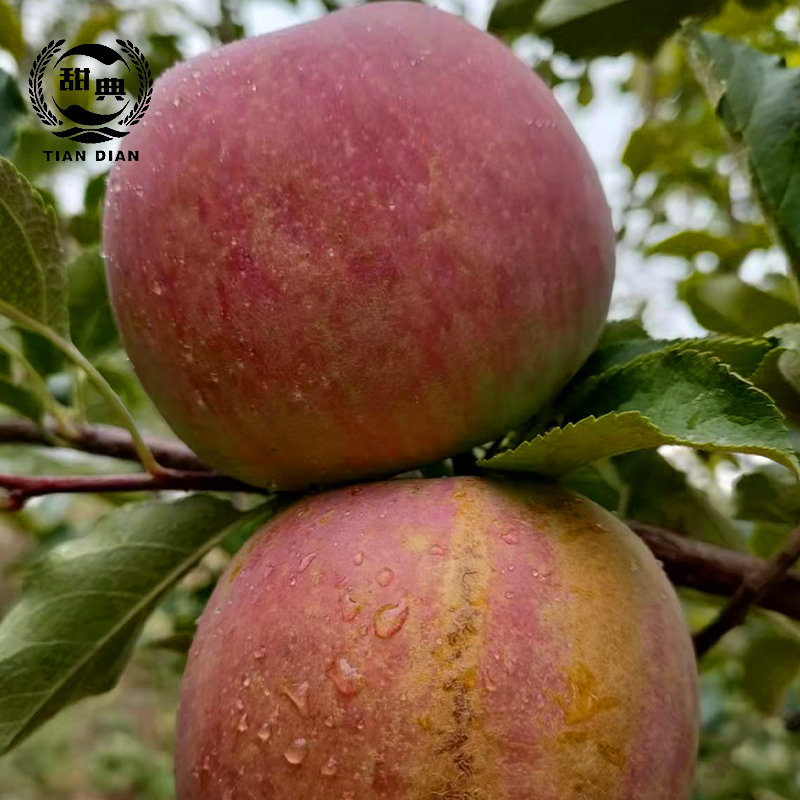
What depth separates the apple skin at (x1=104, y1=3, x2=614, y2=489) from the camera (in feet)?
1.91

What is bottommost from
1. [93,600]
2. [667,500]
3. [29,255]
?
[667,500]

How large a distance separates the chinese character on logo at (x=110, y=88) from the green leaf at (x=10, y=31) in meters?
0.13

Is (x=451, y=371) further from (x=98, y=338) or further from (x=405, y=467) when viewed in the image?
(x=98, y=338)

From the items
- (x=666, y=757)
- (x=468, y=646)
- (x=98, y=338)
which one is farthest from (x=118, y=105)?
(x=666, y=757)

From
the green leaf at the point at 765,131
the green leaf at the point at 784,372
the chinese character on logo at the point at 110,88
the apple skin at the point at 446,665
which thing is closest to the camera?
the apple skin at the point at 446,665

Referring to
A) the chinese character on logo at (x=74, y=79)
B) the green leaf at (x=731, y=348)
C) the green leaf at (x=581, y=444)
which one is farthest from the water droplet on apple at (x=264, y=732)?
the chinese character on logo at (x=74, y=79)

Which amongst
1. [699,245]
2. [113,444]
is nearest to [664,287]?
[699,245]

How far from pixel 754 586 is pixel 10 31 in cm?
101

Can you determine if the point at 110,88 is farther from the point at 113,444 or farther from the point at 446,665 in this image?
the point at 446,665

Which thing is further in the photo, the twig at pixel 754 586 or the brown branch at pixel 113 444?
Answer: the brown branch at pixel 113 444

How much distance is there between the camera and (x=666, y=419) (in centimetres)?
58

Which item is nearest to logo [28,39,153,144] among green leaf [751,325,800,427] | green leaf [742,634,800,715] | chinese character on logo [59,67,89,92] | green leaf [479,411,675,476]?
chinese character on logo [59,67,89,92]

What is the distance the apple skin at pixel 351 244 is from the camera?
23.0 inches

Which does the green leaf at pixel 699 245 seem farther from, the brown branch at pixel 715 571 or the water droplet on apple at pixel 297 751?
the water droplet on apple at pixel 297 751
